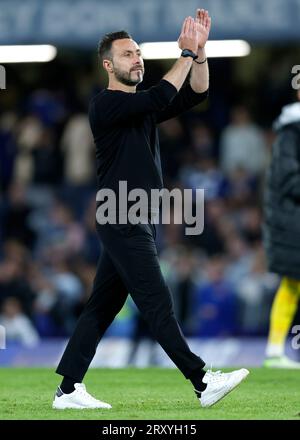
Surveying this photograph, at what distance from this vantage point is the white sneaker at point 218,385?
7102 millimetres

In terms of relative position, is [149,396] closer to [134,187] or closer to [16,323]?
[134,187]

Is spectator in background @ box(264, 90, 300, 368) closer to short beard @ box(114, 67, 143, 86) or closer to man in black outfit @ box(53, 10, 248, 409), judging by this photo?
man in black outfit @ box(53, 10, 248, 409)

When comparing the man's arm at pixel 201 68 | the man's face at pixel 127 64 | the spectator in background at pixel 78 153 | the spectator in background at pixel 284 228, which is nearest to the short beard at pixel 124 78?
the man's face at pixel 127 64

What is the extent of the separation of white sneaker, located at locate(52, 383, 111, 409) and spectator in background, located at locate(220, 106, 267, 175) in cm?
1008

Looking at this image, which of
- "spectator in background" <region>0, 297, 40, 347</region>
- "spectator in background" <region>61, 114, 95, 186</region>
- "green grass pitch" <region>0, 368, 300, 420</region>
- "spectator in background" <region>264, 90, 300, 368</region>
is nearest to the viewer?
"green grass pitch" <region>0, 368, 300, 420</region>

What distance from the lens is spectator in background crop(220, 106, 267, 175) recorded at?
1736 cm

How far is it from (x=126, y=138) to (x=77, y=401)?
1.54 m

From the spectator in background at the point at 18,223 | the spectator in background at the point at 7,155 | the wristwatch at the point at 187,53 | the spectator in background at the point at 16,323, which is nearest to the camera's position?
the wristwatch at the point at 187,53

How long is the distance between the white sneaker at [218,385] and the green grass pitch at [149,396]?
0.24ft

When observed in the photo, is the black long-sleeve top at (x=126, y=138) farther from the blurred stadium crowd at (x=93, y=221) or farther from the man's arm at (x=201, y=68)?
the blurred stadium crowd at (x=93, y=221)

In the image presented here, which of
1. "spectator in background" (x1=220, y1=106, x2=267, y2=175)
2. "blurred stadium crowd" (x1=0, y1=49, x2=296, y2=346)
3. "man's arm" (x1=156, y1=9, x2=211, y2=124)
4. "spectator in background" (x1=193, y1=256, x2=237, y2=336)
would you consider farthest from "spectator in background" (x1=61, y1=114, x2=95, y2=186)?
"man's arm" (x1=156, y1=9, x2=211, y2=124)

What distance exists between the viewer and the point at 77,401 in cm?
737

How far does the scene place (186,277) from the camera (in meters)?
14.7

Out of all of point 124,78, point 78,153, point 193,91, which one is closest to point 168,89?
point 124,78
